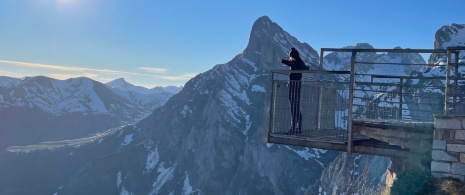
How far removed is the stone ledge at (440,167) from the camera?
31.4ft

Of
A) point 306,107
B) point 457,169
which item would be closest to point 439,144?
point 457,169

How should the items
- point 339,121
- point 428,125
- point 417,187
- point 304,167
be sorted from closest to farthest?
1. point 417,187
2. point 428,125
3. point 339,121
4. point 304,167

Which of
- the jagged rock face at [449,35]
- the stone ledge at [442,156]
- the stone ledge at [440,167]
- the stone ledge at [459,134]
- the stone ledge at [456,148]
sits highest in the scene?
the jagged rock face at [449,35]

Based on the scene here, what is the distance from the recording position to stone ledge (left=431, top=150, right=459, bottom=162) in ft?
31.3

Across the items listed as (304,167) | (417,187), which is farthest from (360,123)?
(304,167)

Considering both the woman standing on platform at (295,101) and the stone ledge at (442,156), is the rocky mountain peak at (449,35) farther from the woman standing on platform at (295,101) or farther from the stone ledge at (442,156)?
the stone ledge at (442,156)

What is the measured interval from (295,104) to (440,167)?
4769 mm

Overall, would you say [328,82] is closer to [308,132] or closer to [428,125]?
[308,132]

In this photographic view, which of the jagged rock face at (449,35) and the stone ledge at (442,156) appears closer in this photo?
the stone ledge at (442,156)

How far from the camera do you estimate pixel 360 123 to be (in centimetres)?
1147

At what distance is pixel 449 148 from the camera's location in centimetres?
957

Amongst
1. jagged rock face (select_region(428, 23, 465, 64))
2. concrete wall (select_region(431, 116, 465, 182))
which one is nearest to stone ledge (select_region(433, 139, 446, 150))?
concrete wall (select_region(431, 116, 465, 182))

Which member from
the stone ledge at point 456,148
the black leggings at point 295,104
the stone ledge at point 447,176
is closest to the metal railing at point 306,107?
the black leggings at point 295,104

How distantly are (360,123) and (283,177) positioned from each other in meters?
181
